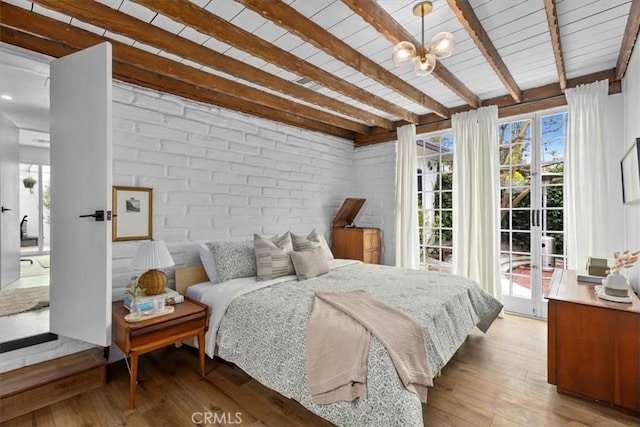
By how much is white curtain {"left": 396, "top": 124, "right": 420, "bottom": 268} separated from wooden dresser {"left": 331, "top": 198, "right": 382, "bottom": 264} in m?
0.33

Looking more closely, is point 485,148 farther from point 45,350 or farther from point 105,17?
point 45,350

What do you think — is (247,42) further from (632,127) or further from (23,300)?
(23,300)

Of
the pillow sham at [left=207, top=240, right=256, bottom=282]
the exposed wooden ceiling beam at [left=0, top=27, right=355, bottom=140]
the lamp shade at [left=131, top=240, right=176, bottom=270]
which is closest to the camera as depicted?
the exposed wooden ceiling beam at [left=0, top=27, right=355, bottom=140]

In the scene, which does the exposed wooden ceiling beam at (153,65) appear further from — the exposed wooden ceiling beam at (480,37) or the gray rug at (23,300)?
the gray rug at (23,300)

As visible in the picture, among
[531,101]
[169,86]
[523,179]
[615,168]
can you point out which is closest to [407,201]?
[523,179]

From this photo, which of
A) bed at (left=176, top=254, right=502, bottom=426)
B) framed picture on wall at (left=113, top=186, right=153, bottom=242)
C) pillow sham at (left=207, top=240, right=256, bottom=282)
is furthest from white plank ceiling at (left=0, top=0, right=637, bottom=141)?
bed at (left=176, top=254, right=502, bottom=426)

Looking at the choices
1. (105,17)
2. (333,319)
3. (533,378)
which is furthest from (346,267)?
(105,17)

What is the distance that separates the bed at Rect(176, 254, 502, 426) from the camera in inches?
55.6

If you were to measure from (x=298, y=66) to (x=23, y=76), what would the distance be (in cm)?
224

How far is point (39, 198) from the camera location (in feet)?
19.5

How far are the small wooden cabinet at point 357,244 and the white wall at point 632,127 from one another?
2.49 meters

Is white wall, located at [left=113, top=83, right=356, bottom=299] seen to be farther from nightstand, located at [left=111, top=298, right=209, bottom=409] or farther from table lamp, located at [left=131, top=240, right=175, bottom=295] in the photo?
nightstand, located at [left=111, top=298, right=209, bottom=409]

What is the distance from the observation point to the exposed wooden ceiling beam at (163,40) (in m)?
1.67

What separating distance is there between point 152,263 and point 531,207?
3.79 metres
